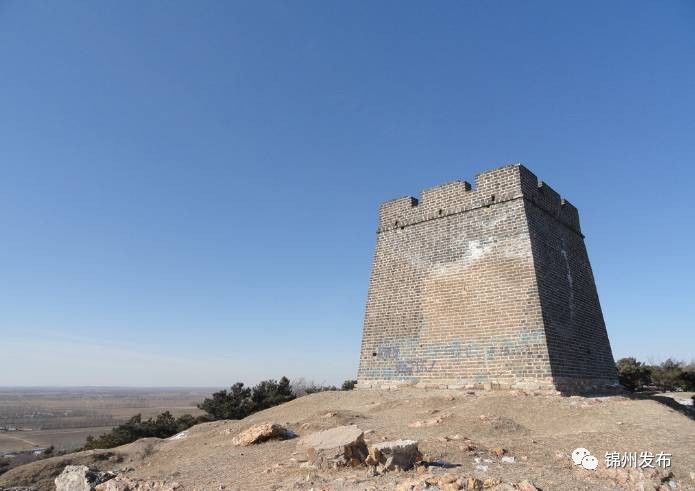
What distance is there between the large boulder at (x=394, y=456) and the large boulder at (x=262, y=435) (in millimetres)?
3301

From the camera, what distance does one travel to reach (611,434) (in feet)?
23.4

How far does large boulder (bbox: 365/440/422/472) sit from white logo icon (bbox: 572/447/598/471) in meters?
2.22

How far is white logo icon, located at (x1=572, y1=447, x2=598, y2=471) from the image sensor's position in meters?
5.66

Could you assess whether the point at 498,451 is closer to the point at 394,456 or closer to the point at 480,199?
the point at 394,456

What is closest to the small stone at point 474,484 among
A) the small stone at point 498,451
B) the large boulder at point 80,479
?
the small stone at point 498,451

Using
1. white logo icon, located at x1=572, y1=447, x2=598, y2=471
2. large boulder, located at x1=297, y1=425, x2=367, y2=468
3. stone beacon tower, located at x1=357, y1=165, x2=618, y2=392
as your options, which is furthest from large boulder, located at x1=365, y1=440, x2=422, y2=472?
stone beacon tower, located at x1=357, y1=165, x2=618, y2=392

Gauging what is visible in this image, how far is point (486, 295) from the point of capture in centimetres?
1244

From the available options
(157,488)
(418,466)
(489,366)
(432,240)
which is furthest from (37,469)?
(432,240)

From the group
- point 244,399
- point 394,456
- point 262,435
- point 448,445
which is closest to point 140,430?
point 244,399

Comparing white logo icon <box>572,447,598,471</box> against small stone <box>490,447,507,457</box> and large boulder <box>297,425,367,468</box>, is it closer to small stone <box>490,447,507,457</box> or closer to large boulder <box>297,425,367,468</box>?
small stone <box>490,447,507,457</box>

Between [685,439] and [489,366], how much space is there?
4.95 meters

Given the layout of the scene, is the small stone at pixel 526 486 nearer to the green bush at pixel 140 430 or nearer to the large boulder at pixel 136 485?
the large boulder at pixel 136 485

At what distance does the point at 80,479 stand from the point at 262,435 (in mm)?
2928

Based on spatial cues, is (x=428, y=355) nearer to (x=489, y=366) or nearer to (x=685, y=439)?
(x=489, y=366)
